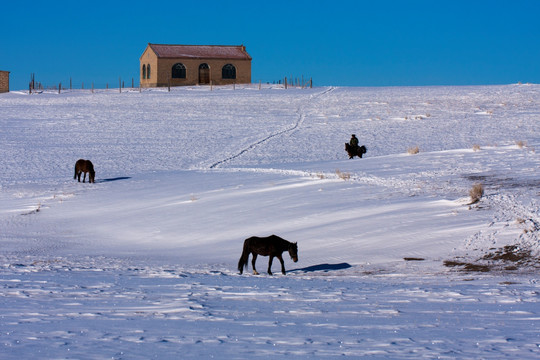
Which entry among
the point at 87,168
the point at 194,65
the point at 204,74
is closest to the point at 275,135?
the point at 87,168

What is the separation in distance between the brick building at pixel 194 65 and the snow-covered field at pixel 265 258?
121 ft

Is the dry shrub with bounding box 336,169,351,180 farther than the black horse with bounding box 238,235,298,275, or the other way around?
the dry shrub with bounding box 336,169,351,180

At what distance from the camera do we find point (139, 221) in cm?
1831

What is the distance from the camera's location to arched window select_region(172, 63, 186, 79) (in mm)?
75456

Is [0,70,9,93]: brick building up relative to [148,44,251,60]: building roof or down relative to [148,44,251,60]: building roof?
down

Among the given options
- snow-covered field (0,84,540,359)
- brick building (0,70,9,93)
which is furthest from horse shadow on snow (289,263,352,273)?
brick building (0,70,9,93)

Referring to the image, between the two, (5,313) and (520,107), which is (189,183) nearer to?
(5,313)

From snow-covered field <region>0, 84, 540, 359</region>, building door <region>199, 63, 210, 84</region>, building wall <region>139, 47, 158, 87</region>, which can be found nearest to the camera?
snow-covered field <region>0, 84, 540, 359</region>

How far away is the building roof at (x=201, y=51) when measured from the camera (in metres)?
75.0

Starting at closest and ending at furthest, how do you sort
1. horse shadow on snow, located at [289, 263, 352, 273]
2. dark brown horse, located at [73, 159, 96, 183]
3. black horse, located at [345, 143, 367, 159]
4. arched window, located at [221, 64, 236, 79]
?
horse shadow on snow, located at [289, 263, 352, 273]
dark brown horse, located at [73, 159, 96, 183]
black horse, located at [345, 143, 367, 159]
arched window, located at [221, 64, 236, 79]

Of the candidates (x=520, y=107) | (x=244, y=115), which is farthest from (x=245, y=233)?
(x=520, y=107)

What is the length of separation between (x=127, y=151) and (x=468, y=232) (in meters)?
23.6

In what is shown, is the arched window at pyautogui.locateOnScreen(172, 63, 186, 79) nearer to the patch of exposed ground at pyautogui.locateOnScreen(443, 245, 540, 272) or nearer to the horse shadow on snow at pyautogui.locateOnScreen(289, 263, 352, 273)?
the horse shadow on snow at pyautogui.locateOnScreen(289, 263, 352, 273)

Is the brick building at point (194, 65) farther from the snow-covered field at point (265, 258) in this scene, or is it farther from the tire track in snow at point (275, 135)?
the snow-covered field at point (265, 258)
